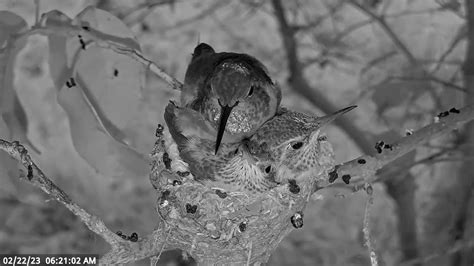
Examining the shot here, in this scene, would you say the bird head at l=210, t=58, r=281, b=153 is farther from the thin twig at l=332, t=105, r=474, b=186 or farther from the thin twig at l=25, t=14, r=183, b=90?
the thin twig at l=332, t=105, r=474, b=186

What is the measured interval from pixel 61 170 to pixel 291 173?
10.6ft

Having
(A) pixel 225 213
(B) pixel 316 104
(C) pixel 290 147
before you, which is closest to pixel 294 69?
(B) pixel 316 104

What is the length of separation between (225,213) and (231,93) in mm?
361

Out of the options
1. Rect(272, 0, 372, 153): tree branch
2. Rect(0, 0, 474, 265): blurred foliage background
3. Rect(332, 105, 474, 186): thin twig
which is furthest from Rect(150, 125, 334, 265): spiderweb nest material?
Rect(272, 0, 372, 153): tree branch

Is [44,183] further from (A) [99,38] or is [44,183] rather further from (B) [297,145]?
(B) [297,145]

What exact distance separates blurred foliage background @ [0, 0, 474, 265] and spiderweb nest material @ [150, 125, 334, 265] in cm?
77

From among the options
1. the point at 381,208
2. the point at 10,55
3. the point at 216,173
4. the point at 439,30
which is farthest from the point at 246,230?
the point at 381,208

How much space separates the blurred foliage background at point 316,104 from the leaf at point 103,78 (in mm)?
967

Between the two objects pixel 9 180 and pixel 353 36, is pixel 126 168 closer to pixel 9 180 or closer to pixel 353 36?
pixel 9 180

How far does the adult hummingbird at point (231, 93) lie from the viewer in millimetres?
1628

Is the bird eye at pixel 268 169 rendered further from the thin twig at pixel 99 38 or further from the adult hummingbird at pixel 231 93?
the thin twig at pixel 99 38

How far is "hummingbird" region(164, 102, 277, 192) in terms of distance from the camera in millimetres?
1485

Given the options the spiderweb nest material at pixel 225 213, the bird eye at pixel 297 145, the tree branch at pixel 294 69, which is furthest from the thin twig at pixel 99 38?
the tree branch at pixel 294 69

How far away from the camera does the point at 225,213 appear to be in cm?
151
